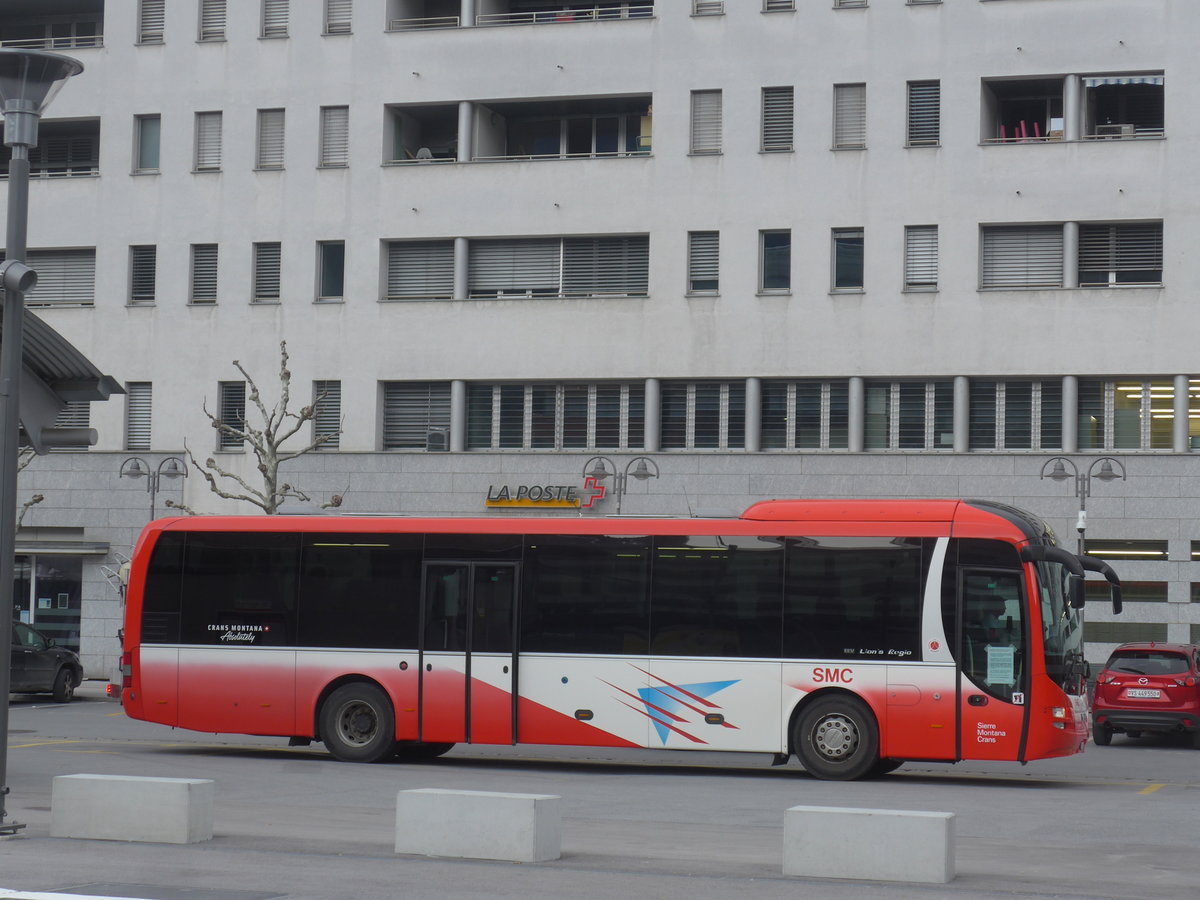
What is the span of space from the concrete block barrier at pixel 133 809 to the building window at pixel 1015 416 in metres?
24.8

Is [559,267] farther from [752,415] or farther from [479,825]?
[479,825]

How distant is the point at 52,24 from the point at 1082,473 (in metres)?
26.3

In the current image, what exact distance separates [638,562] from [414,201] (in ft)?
65.3

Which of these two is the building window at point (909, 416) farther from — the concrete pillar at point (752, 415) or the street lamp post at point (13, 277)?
the street lamp post at point (13, 277)

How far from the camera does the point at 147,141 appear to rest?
40.8 m

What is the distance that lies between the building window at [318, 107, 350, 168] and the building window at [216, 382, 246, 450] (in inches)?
209

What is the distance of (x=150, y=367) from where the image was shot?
40312 millimetres

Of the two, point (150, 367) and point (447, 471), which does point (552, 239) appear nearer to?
point (447, 471)

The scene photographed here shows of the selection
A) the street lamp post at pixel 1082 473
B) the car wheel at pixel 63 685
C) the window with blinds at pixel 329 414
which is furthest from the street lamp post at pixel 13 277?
the window with blinds at pixel 329 414

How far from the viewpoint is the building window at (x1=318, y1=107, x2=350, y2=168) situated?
39375 millimetres

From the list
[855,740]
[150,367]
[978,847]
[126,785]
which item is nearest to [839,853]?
[978,847]

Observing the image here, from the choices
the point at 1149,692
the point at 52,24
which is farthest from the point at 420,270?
the point at 1149,692

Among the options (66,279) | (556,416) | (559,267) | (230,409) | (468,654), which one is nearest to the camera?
(468,654)

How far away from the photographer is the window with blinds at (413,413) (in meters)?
38.5
